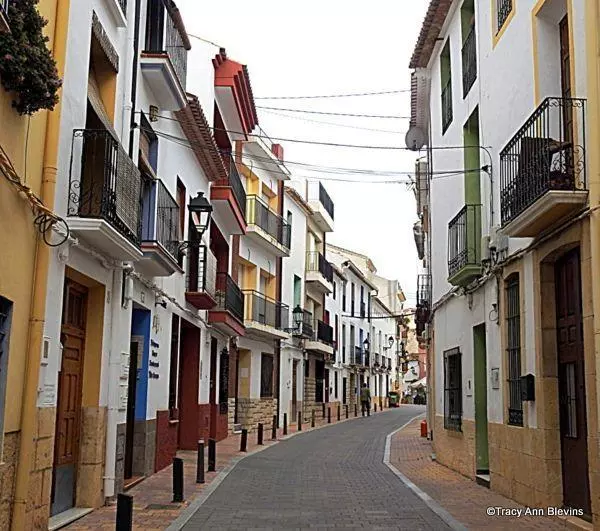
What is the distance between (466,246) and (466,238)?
14 cm

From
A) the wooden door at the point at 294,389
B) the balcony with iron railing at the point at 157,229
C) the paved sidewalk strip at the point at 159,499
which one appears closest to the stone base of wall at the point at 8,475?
the paved sidewalk strip at the point at 159,499

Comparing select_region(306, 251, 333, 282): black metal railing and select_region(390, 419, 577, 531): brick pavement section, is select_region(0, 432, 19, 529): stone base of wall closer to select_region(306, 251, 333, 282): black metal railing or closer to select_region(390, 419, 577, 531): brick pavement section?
select_region(390, 419, 577, 531): brick pavement section

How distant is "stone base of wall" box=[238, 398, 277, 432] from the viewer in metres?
26.9

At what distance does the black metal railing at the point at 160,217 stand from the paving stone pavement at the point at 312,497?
4089 millimetres

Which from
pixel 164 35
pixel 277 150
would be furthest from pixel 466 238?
pixel 277 150

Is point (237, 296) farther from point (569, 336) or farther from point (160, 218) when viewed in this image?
point (569, 336)

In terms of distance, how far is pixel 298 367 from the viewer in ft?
117

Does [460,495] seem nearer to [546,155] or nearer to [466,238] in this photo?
[466,238]

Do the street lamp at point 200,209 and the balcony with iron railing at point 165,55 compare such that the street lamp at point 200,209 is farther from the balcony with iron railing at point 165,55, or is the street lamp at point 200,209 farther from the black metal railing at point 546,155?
the black metal railing at point 546,155

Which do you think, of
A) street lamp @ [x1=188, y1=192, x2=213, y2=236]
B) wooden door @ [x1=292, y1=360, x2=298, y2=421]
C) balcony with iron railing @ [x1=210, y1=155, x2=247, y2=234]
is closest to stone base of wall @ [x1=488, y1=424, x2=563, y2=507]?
street lamp @ [x1=188, y1=192, x2=213, y2=236]

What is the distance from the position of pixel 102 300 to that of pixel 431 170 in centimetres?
1054

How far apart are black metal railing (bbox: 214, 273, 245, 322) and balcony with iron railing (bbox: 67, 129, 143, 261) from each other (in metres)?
9.66

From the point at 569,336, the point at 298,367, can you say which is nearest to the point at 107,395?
the point at 569,336

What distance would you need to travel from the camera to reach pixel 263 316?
28.3 meters
